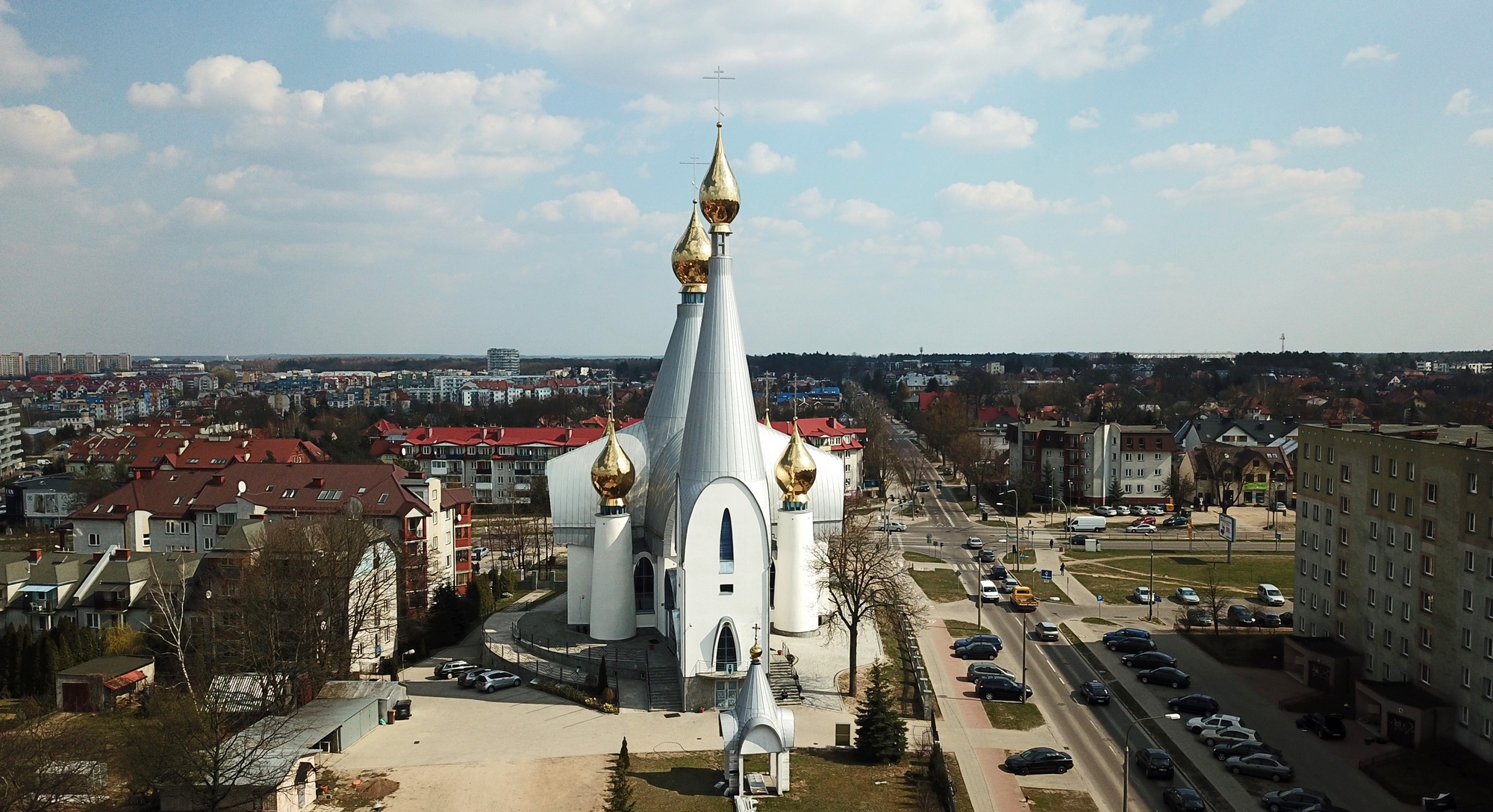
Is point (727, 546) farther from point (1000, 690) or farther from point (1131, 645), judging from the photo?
point (1131, 645)

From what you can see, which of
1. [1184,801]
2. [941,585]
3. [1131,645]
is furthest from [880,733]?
[941,585]

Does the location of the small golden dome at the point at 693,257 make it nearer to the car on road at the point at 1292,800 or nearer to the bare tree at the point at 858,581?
the bare tree at the point at 858,581

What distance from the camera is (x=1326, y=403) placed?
371 ft

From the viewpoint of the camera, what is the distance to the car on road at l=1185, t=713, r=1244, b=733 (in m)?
30.4

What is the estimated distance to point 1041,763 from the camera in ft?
90.7

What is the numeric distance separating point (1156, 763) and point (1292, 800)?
3331 mm

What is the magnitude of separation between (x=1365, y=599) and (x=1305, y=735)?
644 cm

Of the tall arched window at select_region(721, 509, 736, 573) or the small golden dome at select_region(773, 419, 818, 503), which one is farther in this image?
the small golden dome at select_region(773, 419, 818, 503)

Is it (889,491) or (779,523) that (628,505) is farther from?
(889,491)

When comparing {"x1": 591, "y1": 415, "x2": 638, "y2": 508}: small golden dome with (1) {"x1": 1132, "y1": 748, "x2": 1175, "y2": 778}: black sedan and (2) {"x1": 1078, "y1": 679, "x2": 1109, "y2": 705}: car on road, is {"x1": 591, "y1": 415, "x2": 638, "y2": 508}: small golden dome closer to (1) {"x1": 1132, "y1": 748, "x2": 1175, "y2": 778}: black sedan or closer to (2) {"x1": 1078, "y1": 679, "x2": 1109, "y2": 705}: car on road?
(2) {"x1": 1078, "y1": 679, "x2": 1109, "y2": 705}: car on road

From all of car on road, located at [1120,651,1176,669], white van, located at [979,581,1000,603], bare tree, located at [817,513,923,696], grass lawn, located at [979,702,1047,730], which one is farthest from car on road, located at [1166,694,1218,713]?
white van, located at [979,581,1000,603]

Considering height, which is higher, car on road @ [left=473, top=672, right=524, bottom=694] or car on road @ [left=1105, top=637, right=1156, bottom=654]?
car on road @ [left=1105, top=637, right=1156, bottom=654]

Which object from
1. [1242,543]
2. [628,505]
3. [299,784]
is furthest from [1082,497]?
[299,784]

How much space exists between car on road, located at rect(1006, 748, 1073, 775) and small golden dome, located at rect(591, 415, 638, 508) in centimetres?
1684
